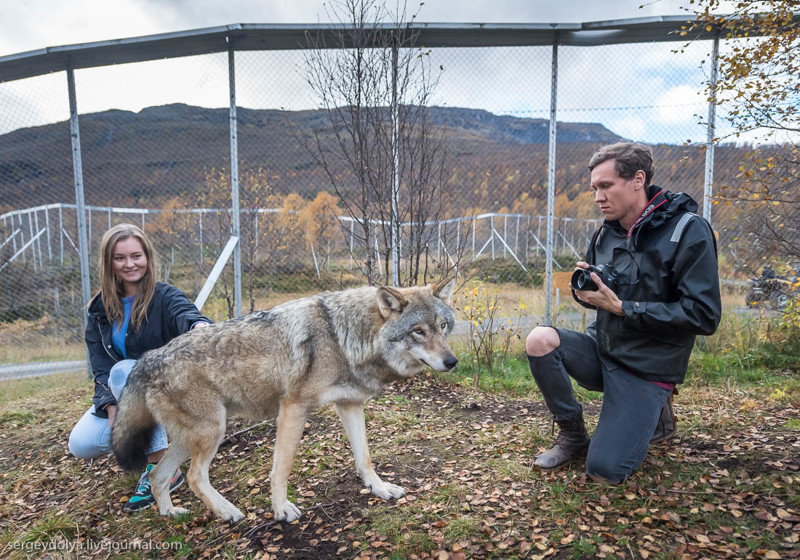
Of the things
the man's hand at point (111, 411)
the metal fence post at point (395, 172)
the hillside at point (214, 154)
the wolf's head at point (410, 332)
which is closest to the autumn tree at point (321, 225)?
the hillside at point (214, 154)

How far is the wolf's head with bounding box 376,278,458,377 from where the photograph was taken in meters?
3.04

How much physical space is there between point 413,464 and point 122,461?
211cm

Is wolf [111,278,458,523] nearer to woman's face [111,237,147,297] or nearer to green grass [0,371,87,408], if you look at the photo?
woman's face [111,237,147,297]

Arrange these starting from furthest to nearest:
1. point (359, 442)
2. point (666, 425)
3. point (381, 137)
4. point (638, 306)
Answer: point (381, 137), point (666, 425), point (359, 442), point (638, 306)

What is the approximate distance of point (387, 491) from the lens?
317cm

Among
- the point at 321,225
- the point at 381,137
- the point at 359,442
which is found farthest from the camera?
the point at 321,225

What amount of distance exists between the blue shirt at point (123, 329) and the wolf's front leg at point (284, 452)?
5.34 ft

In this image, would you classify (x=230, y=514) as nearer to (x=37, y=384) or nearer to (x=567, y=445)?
(x=567, y=445)

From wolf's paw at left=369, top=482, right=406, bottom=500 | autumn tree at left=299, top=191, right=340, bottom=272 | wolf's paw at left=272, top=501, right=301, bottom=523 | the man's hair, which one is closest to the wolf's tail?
wolf's paw at left=272, top=501, right=301, bottom=523

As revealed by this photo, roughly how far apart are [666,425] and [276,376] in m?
2.90

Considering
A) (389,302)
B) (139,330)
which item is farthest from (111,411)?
(389,302)

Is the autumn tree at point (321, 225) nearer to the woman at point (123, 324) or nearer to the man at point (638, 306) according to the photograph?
the woman at point (123, 324)

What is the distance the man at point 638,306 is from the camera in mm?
2678

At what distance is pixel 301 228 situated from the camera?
329 inches
